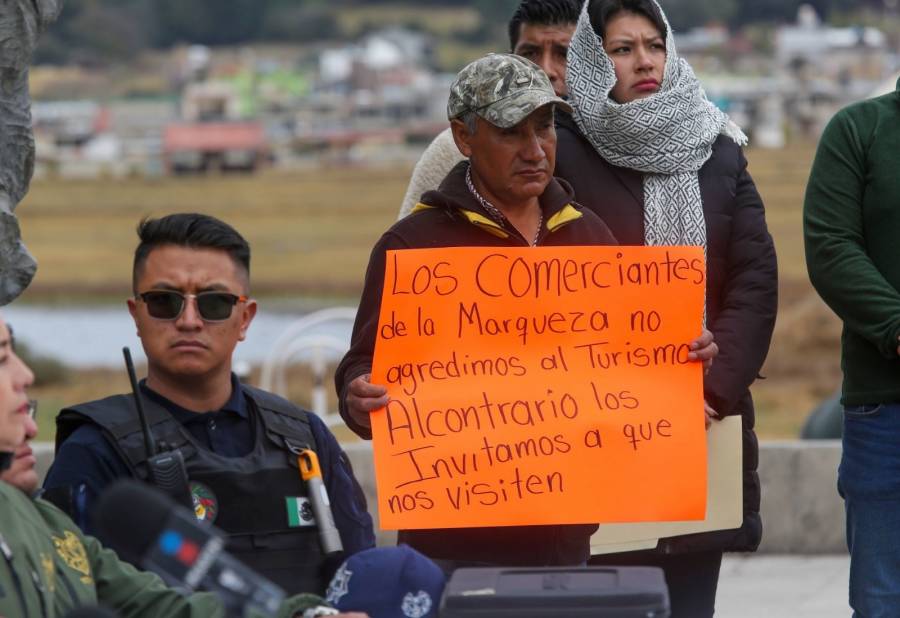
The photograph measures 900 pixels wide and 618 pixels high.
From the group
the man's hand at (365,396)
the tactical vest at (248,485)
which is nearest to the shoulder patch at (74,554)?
the tactical vest at (248,485)

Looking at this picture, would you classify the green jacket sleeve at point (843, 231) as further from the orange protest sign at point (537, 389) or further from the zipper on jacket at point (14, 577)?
the zipper on jacket at point (14, 577)

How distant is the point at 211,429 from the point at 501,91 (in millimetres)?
966

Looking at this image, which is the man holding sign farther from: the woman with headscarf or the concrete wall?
the concrete wall

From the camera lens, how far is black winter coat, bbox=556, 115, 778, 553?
452cm

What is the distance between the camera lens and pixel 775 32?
154 metres

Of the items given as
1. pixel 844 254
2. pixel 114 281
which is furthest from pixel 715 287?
pixel 114 281

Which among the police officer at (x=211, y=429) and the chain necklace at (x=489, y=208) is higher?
the chain necklace at (x=489, y=208)

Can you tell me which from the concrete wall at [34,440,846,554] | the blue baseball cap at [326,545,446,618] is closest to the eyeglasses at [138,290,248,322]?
the blue baseball cap at [326,545,446,618]

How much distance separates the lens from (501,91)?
13.4 ft

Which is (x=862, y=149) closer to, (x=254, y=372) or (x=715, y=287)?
(x=715, y=287)

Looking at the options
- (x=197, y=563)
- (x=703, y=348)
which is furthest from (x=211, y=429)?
(x=197, y=563)

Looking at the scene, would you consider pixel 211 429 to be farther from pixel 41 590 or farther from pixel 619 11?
pixel 619 11

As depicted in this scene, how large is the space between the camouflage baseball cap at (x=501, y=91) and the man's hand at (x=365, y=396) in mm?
631

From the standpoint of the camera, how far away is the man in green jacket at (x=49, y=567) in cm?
291
